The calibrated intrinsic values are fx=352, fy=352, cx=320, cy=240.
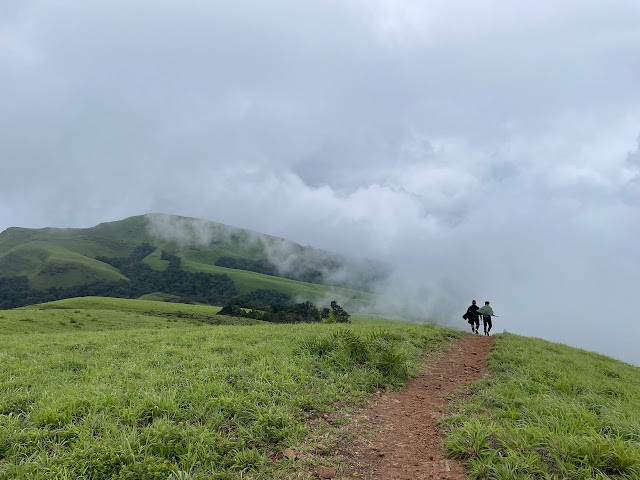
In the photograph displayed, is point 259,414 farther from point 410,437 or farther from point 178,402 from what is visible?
point 410,437

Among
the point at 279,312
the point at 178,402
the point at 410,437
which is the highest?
the point at 178,402

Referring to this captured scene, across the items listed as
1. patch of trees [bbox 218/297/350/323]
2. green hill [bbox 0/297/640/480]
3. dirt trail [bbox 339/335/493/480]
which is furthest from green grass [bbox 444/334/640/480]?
patch of trees [bbox 218/297/350/323]

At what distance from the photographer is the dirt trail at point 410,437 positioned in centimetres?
587

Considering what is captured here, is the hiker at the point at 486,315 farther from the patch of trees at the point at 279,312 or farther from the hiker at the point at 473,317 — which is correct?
the patch of trees at the point at 279,312

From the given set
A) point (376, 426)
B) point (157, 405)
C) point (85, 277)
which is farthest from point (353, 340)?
point (85, 277)

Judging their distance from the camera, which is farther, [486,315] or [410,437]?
[486,315]

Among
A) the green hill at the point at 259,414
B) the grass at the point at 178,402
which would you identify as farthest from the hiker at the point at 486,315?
the grass at the point at 178,402

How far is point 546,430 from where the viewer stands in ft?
21.1

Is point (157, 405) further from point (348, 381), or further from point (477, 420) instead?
point (477, 420)

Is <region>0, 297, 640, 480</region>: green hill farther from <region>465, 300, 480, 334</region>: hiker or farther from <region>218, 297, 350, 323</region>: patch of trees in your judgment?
<region>218, 297, 350, 323</region>: patch of trees

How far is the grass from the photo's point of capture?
5648 mm

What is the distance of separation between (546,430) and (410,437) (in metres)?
2.47

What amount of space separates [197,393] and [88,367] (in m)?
5.53

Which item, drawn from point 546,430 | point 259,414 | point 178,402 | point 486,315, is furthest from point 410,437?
point 486,315
